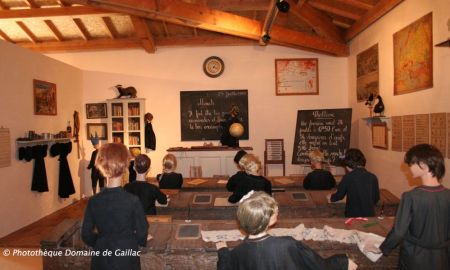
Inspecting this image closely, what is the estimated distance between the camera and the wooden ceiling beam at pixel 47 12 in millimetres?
6562

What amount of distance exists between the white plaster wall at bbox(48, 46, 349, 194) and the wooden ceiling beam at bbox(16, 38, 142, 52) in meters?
0.26

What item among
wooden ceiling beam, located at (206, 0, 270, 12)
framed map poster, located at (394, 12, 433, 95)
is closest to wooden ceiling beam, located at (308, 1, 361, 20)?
wooden ceiling beam, located at (206, 0, 270, 12)

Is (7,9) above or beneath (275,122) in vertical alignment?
above

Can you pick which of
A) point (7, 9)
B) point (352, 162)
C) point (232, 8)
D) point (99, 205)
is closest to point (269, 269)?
point (99, 205)

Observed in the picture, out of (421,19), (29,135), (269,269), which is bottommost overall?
(269,269)

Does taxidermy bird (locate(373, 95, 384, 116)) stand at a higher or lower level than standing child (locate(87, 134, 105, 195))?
higher

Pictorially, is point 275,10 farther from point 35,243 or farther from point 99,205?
point 35,243

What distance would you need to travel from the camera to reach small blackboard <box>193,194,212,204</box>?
3.72m

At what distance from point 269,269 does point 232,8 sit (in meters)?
6.11

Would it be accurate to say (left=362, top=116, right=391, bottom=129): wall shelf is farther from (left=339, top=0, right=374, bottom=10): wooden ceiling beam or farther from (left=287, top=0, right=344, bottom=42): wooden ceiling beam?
(left=287, top=0, right=344, bottom=42): wooden ceiling beam

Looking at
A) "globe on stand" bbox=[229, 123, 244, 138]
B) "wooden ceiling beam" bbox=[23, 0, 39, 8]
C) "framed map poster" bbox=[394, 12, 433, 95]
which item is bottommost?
"globe on stand" bbox=[229, 123, 244, 138]

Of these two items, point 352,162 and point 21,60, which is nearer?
point 352,162

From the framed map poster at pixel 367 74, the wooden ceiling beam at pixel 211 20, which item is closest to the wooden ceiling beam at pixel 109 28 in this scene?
the wooden ceiling beam at pixel 211 20

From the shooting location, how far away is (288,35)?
7.09 m
